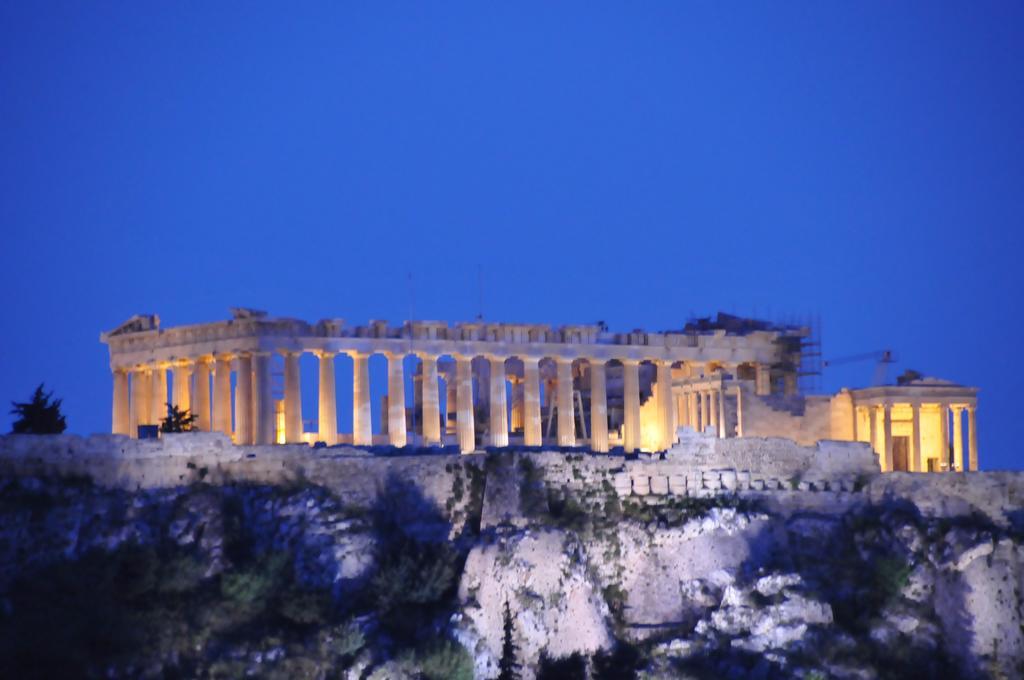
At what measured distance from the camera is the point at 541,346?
323 ft

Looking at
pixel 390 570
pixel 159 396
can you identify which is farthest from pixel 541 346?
pixel 390 570

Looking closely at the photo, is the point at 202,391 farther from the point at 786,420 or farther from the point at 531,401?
the point at 786,420

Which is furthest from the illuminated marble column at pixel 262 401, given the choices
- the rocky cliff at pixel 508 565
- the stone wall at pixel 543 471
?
the rocky cliff at pixel 508 565

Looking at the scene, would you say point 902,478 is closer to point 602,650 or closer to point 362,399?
point 602,650

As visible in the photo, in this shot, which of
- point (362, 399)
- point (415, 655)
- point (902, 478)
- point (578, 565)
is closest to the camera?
point (415, 655)

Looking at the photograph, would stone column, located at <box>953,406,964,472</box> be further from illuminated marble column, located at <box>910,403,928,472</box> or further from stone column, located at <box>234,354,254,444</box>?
stone column, located at <box>234,354,254,444</box>

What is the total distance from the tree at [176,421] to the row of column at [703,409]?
23228mm

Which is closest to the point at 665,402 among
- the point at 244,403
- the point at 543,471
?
the point at 543,471

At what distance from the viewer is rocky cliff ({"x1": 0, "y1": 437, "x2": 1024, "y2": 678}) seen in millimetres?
71438

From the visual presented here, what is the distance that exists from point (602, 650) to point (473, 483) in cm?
937

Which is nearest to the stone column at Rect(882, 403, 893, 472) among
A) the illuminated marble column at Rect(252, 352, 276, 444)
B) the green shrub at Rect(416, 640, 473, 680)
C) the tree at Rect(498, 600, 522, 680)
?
the tree at Rect(498, 600, 522, 680)

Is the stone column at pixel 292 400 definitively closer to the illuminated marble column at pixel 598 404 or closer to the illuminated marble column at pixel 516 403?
the illuminated marble column at pixel 598 404

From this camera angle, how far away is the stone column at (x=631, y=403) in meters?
98.6

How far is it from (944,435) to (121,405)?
39.7 m
